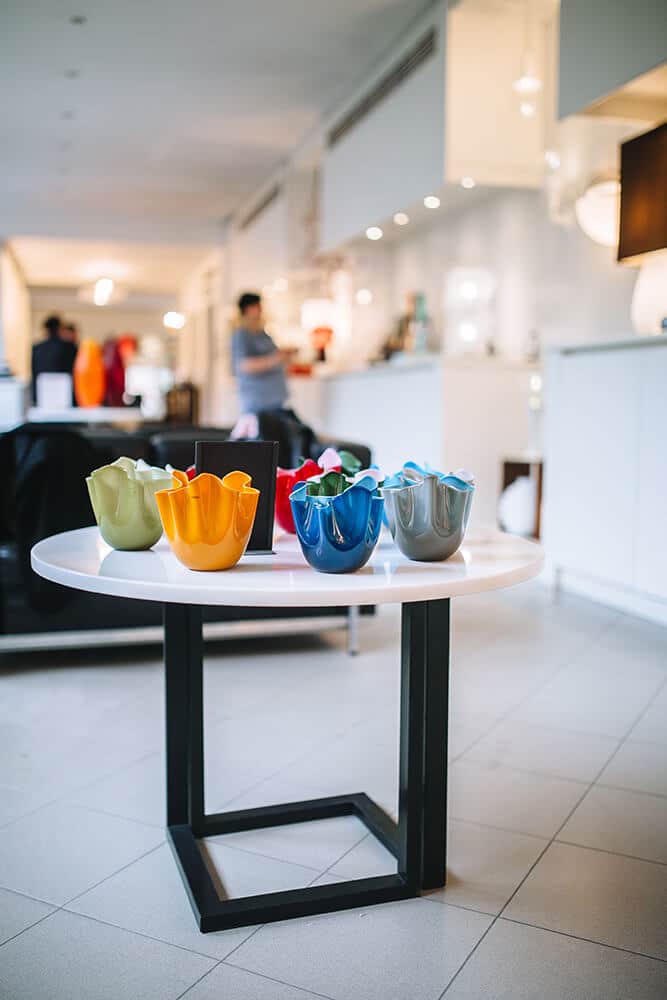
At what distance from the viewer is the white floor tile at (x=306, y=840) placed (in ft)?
6.32

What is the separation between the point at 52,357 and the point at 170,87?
242 centimetres

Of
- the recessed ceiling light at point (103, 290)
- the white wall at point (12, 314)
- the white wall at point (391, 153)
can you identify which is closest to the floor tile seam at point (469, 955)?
the white wall at point (391, 153)

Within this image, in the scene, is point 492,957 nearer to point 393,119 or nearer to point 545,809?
point 545,809

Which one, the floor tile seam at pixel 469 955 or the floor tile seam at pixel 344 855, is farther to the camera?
the floor tile seam at pixel 344 855

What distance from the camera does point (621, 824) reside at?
2092 millimetres

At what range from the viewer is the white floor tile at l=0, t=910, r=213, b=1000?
4.80 feet

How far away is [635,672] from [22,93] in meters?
6.22

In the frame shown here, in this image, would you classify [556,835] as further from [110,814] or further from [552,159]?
[552,159]

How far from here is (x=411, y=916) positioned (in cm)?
169

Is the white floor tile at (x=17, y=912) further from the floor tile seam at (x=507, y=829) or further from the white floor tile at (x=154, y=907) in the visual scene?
the floor tile seam at (x=507, y=829)

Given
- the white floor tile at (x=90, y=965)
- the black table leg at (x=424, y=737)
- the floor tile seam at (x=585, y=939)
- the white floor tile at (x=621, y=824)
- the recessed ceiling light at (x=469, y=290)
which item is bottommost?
the white floor tile at (x=621, y=824)

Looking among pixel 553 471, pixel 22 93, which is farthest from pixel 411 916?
pixel 22 93

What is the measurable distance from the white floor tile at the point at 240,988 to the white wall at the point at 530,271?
388 cm

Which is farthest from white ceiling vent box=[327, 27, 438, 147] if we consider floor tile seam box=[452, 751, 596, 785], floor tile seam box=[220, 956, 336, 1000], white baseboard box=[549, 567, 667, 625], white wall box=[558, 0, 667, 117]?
floor tile seam box=[220, 956, 336, 1000]
